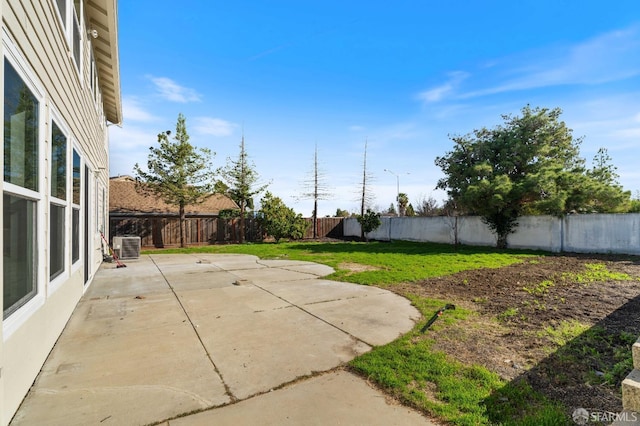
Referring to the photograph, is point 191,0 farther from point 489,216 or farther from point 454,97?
point 489,216

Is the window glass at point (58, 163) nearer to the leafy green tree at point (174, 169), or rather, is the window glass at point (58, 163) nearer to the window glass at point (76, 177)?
the window glass at point (76, 177)

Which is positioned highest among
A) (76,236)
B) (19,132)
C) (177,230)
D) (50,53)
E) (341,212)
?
(50,53)

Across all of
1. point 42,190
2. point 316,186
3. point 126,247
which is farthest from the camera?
point 316,186

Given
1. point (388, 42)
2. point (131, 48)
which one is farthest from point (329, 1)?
point (131, 48)

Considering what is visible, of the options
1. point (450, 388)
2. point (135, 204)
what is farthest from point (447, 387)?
point (135, 204)

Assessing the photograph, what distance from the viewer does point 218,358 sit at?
296 centimetres

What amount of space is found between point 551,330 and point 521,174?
13.4 meters

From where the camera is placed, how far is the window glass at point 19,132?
1.89 meters

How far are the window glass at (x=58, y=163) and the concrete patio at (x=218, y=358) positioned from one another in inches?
68.7

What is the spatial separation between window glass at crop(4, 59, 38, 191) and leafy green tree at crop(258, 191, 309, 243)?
15.4 m

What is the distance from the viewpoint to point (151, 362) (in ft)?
9.34

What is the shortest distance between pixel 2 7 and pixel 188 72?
8.82 meters

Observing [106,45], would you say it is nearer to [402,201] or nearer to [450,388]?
[450,388]

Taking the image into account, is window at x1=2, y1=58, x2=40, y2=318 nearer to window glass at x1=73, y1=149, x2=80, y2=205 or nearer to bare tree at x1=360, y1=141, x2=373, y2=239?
window glass at x1=73, y1=149, x2=80, y2=205
